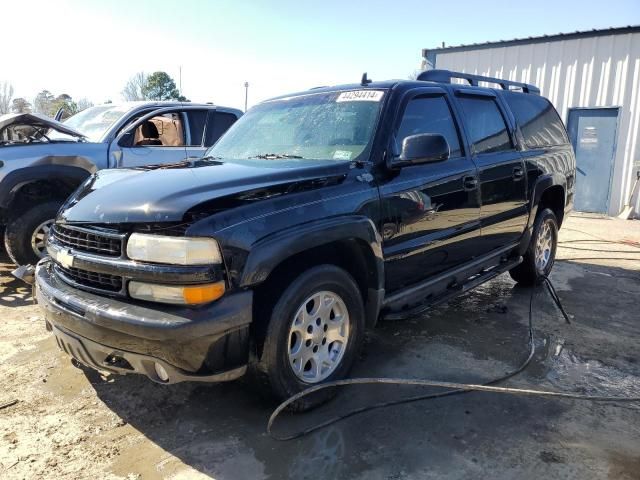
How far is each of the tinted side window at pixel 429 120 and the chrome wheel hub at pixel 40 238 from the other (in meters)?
3.83

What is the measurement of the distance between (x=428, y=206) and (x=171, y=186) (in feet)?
5.79

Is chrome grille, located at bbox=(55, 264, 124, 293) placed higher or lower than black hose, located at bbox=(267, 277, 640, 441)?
higher

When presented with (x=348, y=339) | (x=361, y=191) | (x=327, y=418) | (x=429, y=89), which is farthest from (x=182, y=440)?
(x=429, y=89)

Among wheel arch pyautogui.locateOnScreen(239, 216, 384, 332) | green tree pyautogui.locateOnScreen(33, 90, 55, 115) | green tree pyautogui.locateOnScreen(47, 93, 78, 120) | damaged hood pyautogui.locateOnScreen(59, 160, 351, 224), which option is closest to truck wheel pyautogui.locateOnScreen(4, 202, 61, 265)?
damaged hood pyautogui.locateOnScreen(59, 160, 351, 224)

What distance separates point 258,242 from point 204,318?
0.43 metres

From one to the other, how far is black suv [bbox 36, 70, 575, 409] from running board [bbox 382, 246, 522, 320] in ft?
0.06

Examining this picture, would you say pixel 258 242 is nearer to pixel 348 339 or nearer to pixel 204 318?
pixel 204 318

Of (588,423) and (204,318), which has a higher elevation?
(204,318)

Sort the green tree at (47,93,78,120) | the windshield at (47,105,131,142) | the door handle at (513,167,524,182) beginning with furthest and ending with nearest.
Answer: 1. the green tree at (47,93,78,120)
2. the windshield at (47,105,131,142)
3. the door handle at (513,167,524,182)

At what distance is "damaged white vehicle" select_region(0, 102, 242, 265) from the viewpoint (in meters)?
5.16

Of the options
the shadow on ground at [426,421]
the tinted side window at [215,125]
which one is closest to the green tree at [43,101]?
the tinted side window at [215,125]

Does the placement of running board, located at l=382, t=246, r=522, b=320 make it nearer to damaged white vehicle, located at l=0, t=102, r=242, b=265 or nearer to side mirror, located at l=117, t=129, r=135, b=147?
damaged white vehicle, located at l=0, t=102, r=242, b=265

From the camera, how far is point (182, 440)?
269cm

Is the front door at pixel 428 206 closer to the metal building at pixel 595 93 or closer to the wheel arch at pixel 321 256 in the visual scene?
the wheel arch at pixel 321 256
